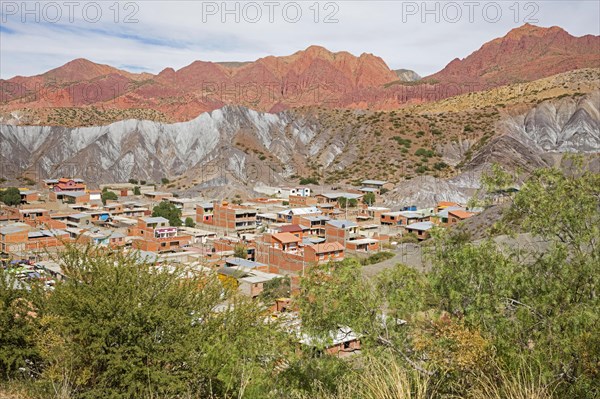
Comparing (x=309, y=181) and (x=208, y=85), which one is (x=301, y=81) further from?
(x=309, y=181)

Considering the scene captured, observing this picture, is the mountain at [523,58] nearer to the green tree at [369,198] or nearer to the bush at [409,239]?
the green tree at [369,198]

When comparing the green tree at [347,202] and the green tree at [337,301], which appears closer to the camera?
the green tree at [337,301]

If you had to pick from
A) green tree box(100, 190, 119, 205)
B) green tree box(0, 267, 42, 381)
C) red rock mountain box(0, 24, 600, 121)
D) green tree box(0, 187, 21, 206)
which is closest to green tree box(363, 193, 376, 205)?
green tree box(100, 190, 119, 205)

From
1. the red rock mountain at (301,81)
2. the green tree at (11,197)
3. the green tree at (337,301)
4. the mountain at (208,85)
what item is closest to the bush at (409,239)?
the green tree at (337,301)

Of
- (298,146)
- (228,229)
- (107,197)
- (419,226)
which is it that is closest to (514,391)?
(419,226)

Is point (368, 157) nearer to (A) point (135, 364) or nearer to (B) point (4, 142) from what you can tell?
(B) point (4, 142)

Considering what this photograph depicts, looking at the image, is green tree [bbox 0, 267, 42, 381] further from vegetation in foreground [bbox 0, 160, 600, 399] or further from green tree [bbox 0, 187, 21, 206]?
green tree [bbox 0, 187, 21, 206]

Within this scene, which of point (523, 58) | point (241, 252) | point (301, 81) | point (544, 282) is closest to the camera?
point (544, 282)
